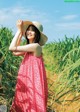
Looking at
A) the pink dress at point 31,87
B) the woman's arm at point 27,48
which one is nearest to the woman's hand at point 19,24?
the woman's arm at point 27,48

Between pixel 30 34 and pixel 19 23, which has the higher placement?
pixel 19 23

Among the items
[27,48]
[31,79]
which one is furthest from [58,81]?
[31,79]

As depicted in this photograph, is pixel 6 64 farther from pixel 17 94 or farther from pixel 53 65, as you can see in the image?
pixel 53 65

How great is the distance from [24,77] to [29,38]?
15.9 inches

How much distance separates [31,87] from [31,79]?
81 mm

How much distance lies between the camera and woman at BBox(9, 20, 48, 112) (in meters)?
3.75

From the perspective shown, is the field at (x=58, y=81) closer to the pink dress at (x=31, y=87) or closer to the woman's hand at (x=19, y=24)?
the pink dress at (x=31, y=87)

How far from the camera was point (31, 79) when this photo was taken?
378cm

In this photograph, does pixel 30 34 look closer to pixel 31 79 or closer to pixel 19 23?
pixel 19 23

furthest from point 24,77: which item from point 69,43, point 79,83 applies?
point 69,43

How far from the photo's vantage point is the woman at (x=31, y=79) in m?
3.75

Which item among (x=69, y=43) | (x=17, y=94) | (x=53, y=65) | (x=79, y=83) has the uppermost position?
(x=79, y=83)

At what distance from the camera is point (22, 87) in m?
3.78

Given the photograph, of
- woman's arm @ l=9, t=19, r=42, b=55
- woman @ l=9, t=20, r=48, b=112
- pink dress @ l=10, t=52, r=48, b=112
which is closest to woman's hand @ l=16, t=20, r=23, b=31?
woman @ l=9, t=20, r=48, b=112
